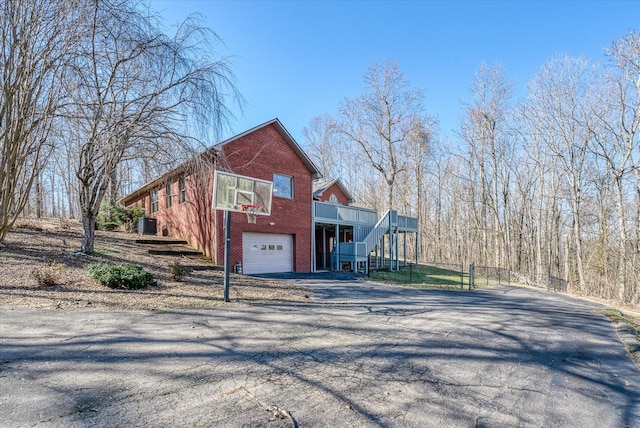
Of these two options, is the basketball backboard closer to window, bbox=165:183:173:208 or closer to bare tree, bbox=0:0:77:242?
bare tree, bbox=0:0:77:242

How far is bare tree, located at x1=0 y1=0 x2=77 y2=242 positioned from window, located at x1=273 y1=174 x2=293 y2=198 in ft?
30.3

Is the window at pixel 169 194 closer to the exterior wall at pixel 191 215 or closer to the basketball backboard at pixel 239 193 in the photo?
the exterior wall at pixel 191 215

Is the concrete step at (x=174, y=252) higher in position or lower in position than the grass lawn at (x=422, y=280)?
higher

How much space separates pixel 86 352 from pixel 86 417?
175cm

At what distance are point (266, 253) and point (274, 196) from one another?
2.71 meters

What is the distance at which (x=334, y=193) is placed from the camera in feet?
77.5

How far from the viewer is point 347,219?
19.1 metres

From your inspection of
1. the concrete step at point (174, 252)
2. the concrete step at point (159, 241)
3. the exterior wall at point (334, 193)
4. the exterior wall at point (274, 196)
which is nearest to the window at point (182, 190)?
the concrete step at point (159, 241)

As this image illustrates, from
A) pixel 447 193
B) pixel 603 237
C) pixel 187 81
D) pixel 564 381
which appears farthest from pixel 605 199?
pixel 187 81

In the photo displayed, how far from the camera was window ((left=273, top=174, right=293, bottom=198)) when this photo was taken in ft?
52.9

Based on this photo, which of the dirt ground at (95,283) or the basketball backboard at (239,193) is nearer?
the dirt ground at (95,283)

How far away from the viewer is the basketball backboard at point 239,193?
8463mm

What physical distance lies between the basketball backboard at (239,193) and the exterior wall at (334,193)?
12.5 meters

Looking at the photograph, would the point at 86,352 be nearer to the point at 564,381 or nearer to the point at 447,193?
the point at 564,381
